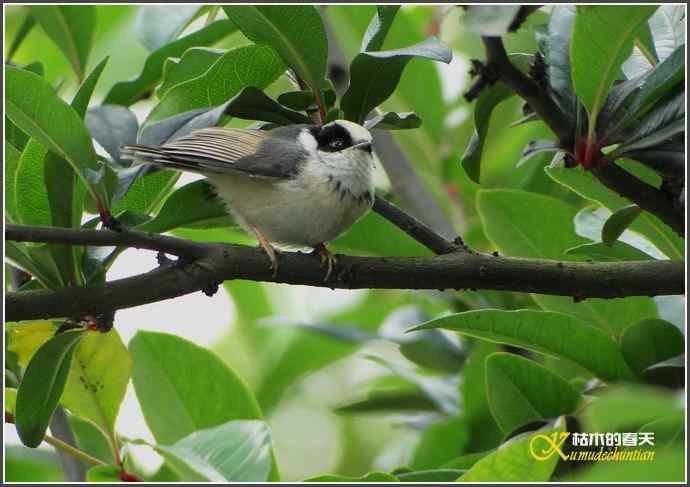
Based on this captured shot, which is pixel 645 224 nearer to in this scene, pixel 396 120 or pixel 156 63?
pixel 396 120

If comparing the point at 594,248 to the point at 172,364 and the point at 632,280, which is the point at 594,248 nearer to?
the point at 632,280

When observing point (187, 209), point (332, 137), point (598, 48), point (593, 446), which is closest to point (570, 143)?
point (598, 48)

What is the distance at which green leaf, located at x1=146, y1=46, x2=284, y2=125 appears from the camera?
2.00 metres

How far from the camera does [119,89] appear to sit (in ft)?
9.00

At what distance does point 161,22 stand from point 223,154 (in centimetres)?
72

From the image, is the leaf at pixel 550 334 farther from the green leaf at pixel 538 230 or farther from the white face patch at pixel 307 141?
the white face patch at pixel 307 141

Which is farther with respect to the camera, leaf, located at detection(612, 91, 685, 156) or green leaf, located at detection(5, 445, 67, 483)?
green leaf, located at detection(5, 445, 67, 483)

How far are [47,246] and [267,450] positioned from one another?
608 mm

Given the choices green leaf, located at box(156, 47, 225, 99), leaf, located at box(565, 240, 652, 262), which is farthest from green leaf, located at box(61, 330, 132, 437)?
leaf, located at box(565, 240, 652, 262)

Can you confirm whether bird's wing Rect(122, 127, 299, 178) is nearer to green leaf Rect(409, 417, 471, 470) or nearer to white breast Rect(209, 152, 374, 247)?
white breast Rect(209, 152, 374, 247)

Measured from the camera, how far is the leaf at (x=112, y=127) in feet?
7.63

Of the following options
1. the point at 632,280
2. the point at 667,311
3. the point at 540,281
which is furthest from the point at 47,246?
the point at 667,311

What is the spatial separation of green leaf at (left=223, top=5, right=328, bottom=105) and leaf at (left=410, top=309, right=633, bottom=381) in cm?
67

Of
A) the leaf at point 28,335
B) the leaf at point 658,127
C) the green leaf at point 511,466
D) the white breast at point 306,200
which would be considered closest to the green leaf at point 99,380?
the leaf at point 28,335
